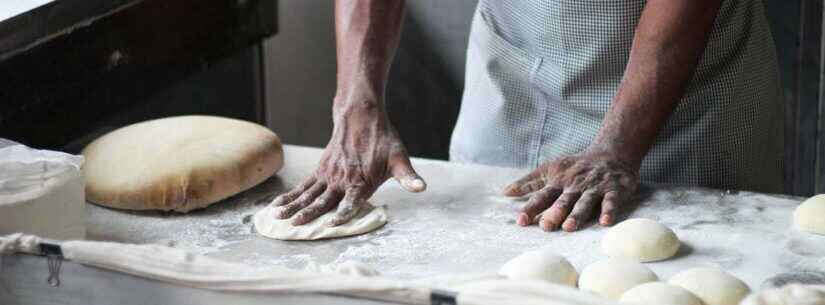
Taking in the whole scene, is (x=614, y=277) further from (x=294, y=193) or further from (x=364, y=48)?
(x=364, y=48)

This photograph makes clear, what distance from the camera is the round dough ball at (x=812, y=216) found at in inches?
60.6

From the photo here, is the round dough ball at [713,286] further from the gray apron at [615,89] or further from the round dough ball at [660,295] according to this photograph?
the gray apron at [615,89]

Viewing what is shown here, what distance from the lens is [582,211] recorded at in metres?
1.62

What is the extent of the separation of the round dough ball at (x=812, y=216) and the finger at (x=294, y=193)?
837 mm

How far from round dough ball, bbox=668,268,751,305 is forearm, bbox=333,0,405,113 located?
751mm

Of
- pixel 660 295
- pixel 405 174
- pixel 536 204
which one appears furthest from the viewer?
pixel 405 174

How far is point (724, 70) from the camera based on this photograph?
1.91m

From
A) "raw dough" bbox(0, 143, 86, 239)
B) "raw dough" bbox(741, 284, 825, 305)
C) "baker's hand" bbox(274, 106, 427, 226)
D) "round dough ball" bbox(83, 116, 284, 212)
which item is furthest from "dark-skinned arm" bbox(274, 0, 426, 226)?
"raw dough" bbox(741, 284, 825, 305)

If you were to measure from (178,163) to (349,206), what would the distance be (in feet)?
1.10

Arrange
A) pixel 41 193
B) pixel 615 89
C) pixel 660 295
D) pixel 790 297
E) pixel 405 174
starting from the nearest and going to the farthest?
pixel 790 297 → pixel 660 295 → pixel 41 193 → pixel 405 174 → pixel 615 89

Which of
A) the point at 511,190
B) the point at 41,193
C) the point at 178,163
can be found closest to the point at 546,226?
the point at 511,190

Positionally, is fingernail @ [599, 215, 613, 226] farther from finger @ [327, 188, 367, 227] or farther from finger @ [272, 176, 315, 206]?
finger @ [272, 176, 315, 206]

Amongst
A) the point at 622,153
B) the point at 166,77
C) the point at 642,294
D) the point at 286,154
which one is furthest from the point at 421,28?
the point at 642,294

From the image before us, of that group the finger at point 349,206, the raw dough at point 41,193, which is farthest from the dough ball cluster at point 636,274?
the raw dough at point 41,193
